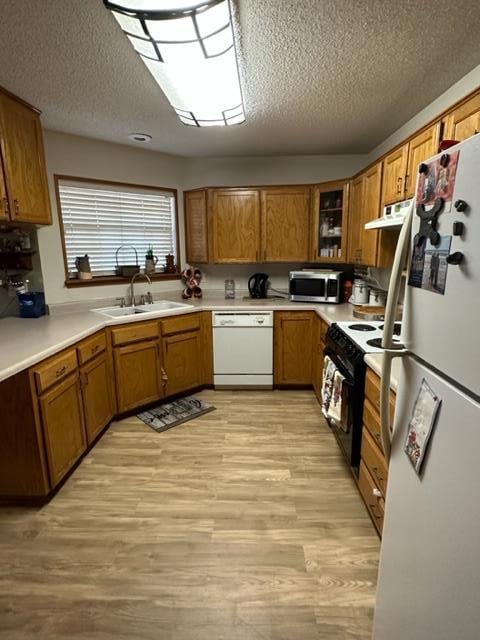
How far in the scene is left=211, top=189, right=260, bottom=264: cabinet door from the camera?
351cm

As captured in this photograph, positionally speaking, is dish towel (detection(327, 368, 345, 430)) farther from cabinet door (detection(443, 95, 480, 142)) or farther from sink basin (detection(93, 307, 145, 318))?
sink basin (detection(93, 307, 145, 318))

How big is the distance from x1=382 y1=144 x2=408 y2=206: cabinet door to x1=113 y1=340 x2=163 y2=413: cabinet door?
87.6 inches

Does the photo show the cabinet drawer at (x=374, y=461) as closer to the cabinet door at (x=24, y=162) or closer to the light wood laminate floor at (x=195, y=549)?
the light wood laminate floor at (x=195, y=549)

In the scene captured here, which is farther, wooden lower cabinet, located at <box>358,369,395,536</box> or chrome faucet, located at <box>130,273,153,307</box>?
chrome faucet, located at <box>130,273,153,307</box>

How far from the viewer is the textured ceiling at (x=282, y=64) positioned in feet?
4.64

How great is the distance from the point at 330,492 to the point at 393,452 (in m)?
1.15

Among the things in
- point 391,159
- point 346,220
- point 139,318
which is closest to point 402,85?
point 391,159

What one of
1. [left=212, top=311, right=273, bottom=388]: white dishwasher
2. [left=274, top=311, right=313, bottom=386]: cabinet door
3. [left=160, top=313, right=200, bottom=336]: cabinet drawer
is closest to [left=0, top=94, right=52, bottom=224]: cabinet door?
[left=160, top=313, right=200, bottom=336]: cabinet drawer

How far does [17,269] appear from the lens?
275 cm

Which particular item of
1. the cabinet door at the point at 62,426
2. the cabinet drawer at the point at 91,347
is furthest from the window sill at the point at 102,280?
the cabinet door at the point at 62,426

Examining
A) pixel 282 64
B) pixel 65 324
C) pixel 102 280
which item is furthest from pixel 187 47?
pixel 102 280

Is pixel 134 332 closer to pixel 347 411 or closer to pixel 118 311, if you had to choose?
pixel 118 311

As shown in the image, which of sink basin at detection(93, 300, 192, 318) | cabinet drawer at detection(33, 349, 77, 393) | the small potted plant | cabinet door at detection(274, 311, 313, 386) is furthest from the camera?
the small potted plant

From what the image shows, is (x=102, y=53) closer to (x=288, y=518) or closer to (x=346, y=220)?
(x=346, y=220)
